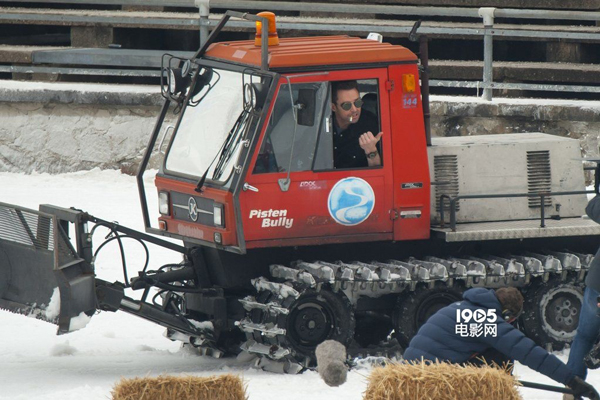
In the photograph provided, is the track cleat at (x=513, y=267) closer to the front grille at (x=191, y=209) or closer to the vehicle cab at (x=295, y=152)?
the vehicle cab at (x=295, y=152)

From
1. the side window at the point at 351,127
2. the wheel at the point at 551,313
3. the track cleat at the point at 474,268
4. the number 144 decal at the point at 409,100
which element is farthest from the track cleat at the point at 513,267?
the number 144 decal at the point at 409,100

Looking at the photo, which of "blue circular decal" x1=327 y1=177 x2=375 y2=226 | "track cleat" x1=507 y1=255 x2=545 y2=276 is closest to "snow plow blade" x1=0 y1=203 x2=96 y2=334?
"blue circular decal" x1=327 y1=177 x2=375 y2=226

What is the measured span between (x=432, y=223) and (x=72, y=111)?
6907mm

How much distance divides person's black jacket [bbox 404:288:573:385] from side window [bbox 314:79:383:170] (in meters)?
2.08

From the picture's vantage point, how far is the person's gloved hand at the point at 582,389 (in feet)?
25.5

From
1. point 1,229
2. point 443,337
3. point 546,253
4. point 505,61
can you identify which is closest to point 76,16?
point 505,61

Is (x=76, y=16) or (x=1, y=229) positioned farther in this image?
(x=76, y=16)

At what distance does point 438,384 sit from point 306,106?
2992 millimetres

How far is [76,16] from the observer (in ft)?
53.3

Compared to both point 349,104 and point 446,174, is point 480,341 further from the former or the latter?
point 446,174

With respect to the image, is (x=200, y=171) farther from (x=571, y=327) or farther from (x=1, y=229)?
(x=571, y=327)

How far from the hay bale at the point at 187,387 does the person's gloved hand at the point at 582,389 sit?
6.47ft

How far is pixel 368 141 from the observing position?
9.70 m

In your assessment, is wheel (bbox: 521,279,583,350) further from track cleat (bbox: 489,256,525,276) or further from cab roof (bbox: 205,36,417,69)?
cab roof (bbox: 205,36,417,69)
